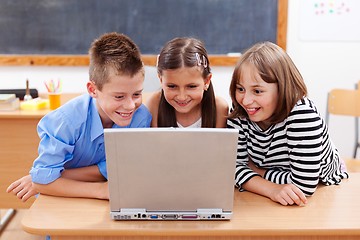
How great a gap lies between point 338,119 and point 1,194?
250cm

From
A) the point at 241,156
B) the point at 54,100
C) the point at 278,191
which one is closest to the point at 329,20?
the point at 54,100

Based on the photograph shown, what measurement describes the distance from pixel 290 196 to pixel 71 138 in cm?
63

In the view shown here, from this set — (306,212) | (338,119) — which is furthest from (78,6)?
(306,212)

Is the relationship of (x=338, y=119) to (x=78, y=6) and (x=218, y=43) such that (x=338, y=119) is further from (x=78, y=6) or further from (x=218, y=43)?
(x=78, y=6)

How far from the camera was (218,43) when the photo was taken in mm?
3424

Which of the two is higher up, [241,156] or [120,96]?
[120,96]

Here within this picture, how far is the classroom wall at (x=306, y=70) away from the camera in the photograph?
3.44m

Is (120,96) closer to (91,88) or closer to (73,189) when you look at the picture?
(91,88)

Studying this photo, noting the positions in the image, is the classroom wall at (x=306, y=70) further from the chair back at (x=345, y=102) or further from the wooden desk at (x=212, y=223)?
the wooden desk at (x=212, y=223)

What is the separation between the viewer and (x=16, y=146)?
230 centimetres

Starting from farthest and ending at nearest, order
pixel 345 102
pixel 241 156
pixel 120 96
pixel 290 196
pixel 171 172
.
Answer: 1. pixel 345 102
2. pixel 241 156
3. pixel 120 96
4. pixel 290 196
5. pixel 171 172

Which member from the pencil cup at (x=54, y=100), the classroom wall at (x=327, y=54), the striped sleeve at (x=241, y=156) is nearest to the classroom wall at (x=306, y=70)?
the classroom wall at (x=327, y=54)

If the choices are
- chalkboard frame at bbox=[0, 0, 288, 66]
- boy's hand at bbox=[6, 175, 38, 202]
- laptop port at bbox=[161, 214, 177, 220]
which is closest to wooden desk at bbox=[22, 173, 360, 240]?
laptop port at bbox=[161, 214, 177, 220]

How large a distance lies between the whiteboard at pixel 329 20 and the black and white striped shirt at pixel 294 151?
2176mm
